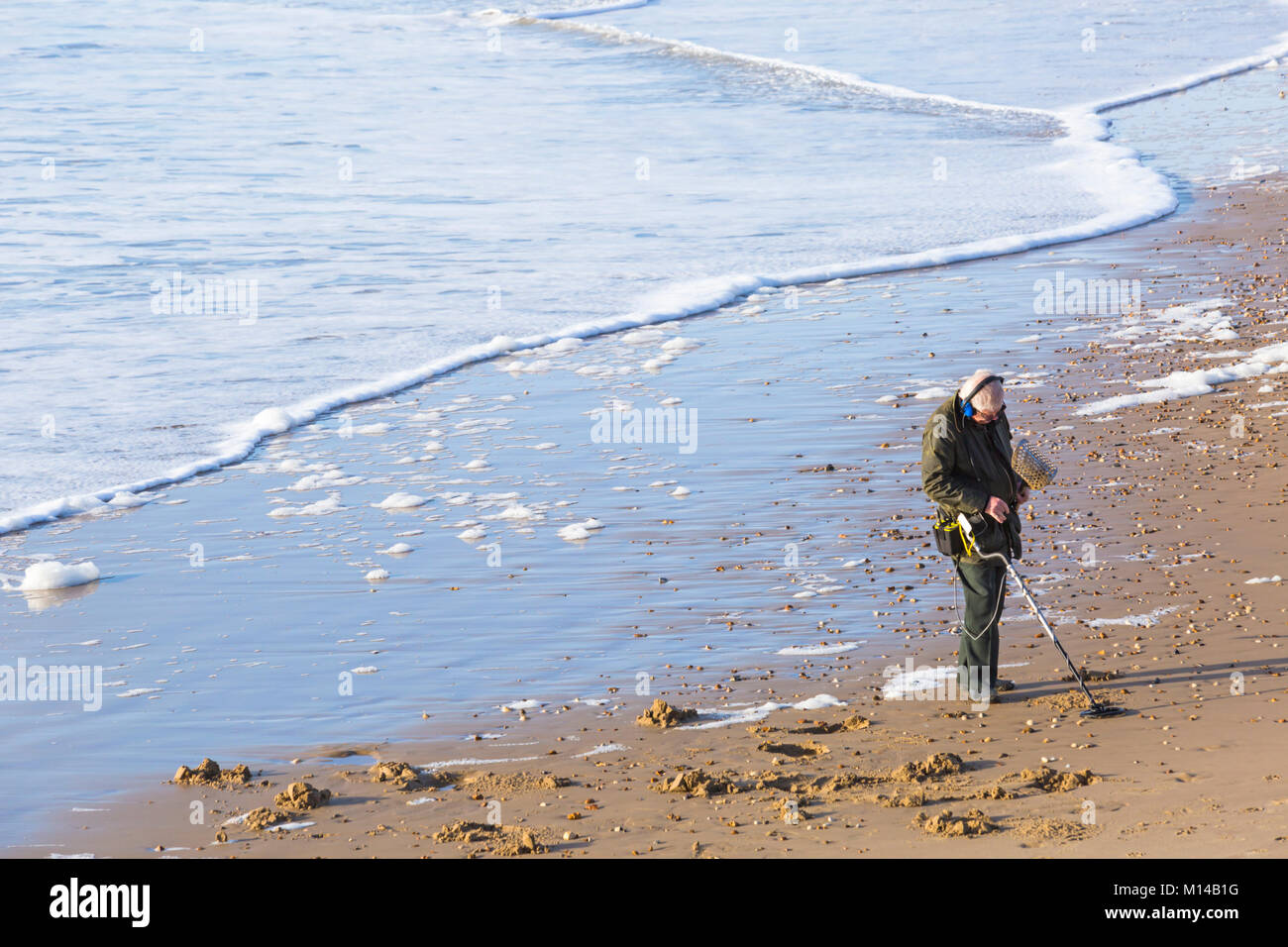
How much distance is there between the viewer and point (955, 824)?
5.72 m

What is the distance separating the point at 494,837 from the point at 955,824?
1909 mm

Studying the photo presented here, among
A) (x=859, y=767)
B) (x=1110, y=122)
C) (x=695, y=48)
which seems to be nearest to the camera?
(x=859, y=767)

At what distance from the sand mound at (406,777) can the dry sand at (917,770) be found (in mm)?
14

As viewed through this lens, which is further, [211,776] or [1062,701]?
[1062,701]

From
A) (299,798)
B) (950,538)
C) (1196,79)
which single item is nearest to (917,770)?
(950,538)

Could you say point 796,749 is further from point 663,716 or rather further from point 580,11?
point 580,11

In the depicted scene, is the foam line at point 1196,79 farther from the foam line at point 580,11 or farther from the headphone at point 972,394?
the headphone at point 972,394

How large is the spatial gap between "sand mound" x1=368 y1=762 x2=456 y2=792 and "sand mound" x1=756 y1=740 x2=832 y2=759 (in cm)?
150

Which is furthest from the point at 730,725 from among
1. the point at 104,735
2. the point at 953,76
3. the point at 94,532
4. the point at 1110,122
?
the point at 953,76

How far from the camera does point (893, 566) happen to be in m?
9.01

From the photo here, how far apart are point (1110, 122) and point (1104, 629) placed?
23225 mm

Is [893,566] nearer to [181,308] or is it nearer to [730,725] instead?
[730,725]

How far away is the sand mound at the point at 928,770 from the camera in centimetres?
635

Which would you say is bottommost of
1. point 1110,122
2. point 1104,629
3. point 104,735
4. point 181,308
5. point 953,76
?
point 104,735
